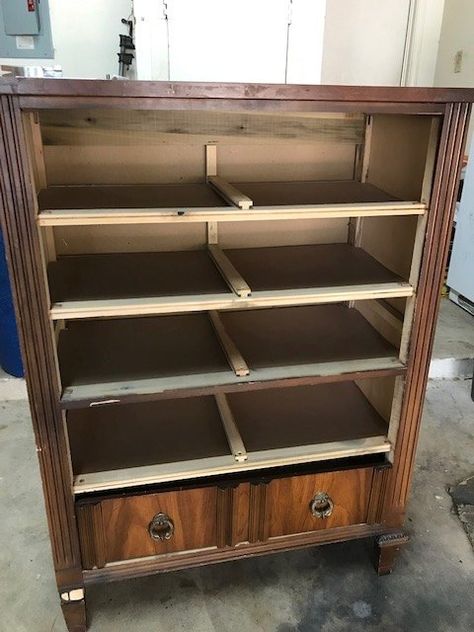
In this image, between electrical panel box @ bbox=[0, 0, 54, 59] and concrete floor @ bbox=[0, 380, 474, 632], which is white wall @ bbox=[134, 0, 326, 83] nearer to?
electrical panel box @ bbox=[0, 0, 54, 59]

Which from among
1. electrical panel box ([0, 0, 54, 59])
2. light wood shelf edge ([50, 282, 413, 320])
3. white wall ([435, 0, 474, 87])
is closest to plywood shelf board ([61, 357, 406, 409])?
light wood shelf edge ([50, 282, 413, 320])

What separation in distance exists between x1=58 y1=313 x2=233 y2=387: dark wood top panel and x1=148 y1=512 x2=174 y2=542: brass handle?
1.15ft

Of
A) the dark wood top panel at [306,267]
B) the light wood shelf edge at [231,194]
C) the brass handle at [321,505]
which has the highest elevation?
the light wood shelf edge at [231,194]

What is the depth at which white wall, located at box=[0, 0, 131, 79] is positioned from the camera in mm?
2658

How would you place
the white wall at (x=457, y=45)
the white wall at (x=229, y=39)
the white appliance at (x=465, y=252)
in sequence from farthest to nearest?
the white wall at (x=457, y=45) < the white appliance at (x=465, y=252) < the white wall at (x=229, y=39)

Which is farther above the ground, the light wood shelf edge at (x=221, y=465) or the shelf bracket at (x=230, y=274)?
the shelf bracket at (x=230, y=274)

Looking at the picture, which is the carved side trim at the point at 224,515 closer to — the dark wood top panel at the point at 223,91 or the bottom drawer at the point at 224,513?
the bottom drawer at the point at 224,513

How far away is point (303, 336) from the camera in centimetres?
144

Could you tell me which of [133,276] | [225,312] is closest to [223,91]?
[133,276]

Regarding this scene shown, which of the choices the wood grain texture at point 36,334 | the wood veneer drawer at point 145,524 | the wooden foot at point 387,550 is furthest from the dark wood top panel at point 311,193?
the wooden foot at point 387,550

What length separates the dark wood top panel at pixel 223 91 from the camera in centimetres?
88

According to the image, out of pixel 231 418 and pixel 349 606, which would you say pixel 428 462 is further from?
pixel 231 418

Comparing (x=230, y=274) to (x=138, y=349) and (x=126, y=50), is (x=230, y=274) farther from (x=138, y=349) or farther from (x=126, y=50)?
(x=126, y=50)

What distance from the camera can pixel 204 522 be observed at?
131 cm
